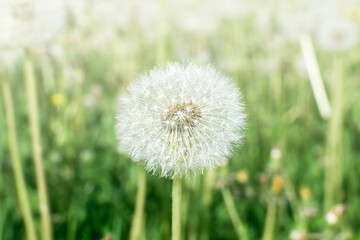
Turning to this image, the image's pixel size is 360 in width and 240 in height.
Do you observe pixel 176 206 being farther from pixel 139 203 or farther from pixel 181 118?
pixel 139 203

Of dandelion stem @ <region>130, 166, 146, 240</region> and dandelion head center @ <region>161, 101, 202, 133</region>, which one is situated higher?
dandelion head center @ <region>161, 101, 202, 133</region>

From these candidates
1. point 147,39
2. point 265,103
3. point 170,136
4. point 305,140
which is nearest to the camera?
point 170,136

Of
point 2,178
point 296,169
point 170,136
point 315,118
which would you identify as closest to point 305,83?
point 315,118

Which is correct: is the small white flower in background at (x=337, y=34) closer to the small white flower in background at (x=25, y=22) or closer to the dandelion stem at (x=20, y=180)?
the small white flower in background at (x=25, y=22)

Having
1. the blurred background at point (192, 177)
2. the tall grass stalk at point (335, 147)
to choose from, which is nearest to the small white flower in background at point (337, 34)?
the blurred background at point (192, 177)

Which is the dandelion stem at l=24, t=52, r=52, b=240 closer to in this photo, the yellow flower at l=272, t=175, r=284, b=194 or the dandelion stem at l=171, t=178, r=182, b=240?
the dandelion stem at l=171, t=178, r=182, b=240

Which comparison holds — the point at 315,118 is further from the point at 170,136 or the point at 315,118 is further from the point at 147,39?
the point at 170,136

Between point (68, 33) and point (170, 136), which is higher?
point (68, 33)

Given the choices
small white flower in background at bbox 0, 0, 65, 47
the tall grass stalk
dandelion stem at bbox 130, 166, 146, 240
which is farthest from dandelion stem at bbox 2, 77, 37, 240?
the tall grass stalk

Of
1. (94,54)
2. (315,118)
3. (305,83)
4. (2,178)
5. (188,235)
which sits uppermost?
(94,54)
